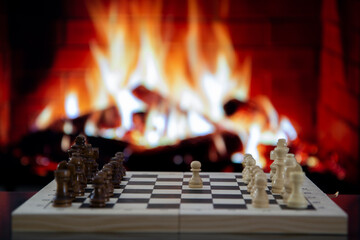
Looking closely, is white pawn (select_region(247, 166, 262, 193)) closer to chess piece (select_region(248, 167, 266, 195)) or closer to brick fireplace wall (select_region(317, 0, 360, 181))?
chess piece (select_region(248, 167, 266, 195))

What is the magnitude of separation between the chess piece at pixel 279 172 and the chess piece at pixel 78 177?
729 millimetres

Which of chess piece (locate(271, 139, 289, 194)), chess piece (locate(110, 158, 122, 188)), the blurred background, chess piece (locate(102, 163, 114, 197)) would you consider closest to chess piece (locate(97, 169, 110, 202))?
chess piece (locate(102, 163, 114, 197))

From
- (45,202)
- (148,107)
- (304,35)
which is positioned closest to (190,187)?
(45,202)

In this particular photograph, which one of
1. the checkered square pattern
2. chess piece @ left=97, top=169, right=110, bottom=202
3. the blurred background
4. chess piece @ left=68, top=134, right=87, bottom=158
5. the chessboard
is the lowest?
the chessboard

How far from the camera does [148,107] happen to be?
14.1 ft

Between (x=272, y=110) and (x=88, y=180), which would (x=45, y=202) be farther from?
(x=272, y=110)

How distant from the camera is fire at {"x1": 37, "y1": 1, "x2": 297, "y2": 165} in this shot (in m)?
4.29

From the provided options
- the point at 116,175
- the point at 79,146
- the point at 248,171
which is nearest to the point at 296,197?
the point at 248,171

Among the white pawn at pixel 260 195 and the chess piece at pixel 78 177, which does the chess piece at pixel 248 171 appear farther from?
the chess piece at pixel 78 177

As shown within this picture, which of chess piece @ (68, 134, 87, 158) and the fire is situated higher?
the fire

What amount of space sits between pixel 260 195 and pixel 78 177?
0.73 metres

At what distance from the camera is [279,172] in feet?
9.57

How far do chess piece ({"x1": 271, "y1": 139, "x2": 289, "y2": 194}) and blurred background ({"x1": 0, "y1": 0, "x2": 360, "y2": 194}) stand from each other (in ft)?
4.18

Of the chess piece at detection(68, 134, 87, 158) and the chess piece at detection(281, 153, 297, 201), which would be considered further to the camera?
the chess piece at detection(68, 134, 87, 158)
